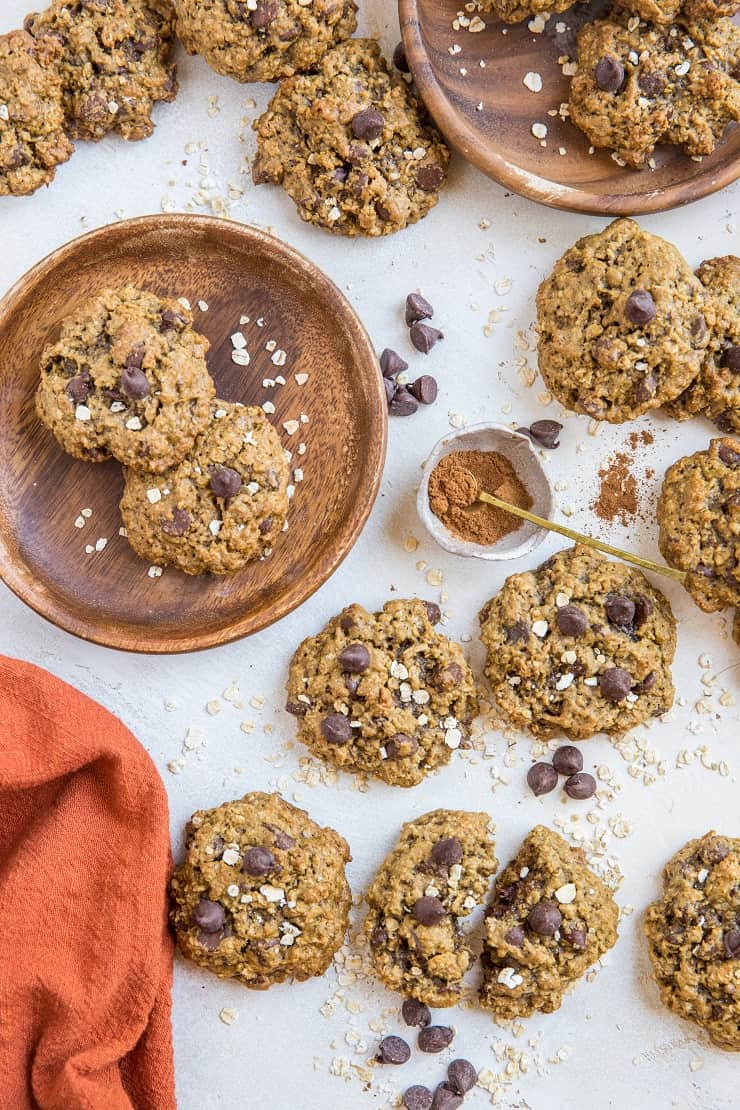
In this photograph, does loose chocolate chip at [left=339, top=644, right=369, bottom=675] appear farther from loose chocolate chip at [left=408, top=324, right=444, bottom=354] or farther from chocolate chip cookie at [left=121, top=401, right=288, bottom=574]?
loose chocolate chip at [left=408, top=324, right=444, bottom=354]

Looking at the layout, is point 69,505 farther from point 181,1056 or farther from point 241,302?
point 181,1056

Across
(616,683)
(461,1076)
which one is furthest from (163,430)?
(461,1076)

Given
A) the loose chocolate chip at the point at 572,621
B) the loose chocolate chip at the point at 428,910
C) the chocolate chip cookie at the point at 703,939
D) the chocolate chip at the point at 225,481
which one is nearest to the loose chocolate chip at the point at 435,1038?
the loose chocolate chip at the point at 428,910

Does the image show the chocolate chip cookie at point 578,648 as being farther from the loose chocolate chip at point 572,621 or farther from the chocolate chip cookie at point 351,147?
the chocolate chip cookie at point 351,147

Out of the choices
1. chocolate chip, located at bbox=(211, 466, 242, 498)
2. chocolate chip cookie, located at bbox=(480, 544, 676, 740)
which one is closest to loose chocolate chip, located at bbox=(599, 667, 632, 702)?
chocolate chip cookie, located at bbox=(480, 544, 676, 740)

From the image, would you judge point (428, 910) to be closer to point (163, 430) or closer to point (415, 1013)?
point (415, 1013)
